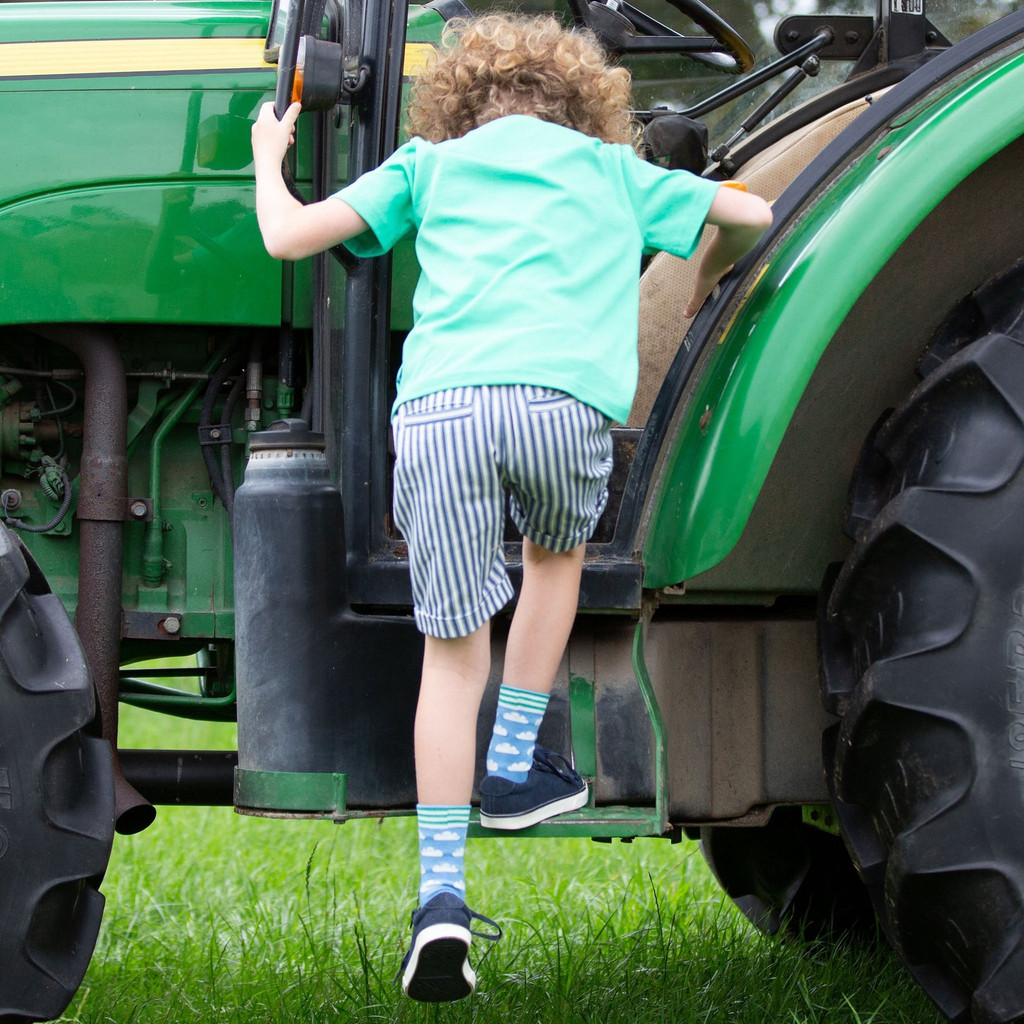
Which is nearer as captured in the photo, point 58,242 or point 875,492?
point 875,492

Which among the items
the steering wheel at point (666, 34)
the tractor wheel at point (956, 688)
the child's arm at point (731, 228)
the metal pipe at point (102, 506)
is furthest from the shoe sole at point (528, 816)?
the steering wheel at point (666, 34)

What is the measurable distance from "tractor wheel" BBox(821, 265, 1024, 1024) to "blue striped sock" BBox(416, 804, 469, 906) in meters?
0.50

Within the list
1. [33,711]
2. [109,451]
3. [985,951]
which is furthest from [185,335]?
[985,951]

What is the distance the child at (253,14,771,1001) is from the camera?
161cm

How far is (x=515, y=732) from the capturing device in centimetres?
175

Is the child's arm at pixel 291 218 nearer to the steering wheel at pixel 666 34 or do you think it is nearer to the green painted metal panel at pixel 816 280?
the green painted metal panel at pixel 816 280

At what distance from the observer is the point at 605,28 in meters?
2.22

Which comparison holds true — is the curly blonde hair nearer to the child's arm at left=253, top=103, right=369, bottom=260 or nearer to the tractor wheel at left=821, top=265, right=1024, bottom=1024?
the child's arm at left=253, top=103, right=369, bottom=260

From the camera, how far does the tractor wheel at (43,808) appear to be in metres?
1.59

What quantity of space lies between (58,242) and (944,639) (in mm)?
1441

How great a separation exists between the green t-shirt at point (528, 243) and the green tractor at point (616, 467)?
0.52 ft

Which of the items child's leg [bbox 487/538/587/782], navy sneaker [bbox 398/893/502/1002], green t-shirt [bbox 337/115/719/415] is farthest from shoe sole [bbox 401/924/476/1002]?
green t-shirt [bbox 337/115/719/415]

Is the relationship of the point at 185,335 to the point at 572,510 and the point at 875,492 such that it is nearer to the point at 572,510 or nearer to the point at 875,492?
the point at 572,510

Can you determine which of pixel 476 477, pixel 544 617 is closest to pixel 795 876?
pixel 544 617
